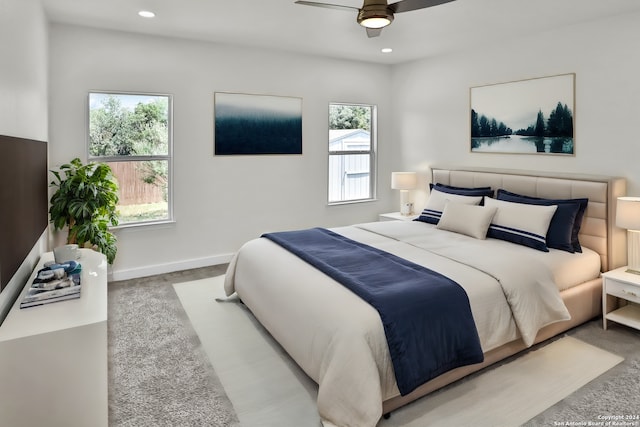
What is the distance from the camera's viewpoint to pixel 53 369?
6.14 feet

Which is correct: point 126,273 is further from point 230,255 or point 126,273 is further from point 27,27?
point 27,27

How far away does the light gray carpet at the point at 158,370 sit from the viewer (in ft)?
7.33

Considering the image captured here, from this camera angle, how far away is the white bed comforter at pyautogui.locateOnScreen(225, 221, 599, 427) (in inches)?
81.3

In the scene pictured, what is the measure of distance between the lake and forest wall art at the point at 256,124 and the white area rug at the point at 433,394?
2.43m

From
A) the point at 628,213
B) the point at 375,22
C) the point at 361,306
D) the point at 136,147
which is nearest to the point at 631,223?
the point at 628,213

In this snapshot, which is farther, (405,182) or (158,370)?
(405,182)

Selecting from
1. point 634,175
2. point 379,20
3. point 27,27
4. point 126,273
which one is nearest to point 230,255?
point 126,273

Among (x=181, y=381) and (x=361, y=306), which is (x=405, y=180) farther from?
(x=181, y=381)

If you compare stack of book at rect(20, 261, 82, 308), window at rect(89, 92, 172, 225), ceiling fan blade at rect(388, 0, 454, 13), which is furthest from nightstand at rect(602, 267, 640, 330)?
window at rect(89, 92, 172, 225)

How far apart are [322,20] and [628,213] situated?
3.10m

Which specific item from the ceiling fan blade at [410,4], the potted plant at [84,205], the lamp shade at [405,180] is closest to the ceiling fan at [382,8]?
the ceiling fan blade at [410,4]

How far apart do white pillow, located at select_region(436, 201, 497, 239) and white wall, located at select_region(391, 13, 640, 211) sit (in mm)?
932

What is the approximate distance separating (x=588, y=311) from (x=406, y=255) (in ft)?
5.25

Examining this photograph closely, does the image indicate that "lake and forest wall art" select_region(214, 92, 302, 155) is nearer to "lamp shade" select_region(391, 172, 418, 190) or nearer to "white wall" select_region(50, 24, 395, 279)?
"white wall" select_region(50, 24, 395, 279)
